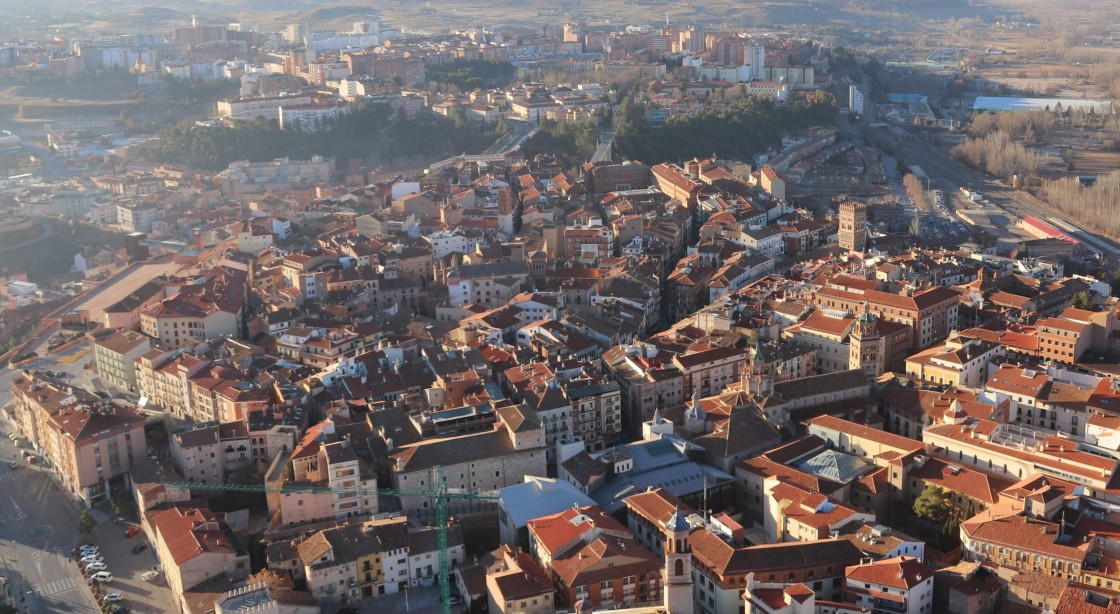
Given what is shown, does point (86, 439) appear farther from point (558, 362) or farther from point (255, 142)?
point (255, 142)

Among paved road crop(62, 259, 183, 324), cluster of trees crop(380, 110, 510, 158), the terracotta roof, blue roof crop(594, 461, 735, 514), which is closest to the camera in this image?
the terracotta roof

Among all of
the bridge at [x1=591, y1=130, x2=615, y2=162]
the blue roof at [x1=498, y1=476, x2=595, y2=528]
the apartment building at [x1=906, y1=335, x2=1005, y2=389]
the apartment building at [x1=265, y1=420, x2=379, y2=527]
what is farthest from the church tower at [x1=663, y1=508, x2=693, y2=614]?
the bridge at [x1=591, y1=130, x2=615, y2=162]

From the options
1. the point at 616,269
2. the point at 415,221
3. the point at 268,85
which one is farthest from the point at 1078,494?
the point at 268,85

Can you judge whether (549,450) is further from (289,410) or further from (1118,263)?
(1118,263)

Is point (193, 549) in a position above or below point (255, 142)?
below

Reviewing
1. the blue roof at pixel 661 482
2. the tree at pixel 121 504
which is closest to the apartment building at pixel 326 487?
the tree at pixel 121 504

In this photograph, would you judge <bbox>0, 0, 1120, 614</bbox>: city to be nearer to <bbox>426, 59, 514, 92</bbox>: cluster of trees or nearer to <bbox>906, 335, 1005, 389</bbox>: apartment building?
<bbox>906, 335, 1005, 389</bbox>: apartment building

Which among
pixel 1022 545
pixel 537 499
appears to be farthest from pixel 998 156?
pixel 537 499

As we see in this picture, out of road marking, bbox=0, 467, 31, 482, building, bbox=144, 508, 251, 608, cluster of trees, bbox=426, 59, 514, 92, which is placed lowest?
road marking, bbox=0, 467, 31, 482
